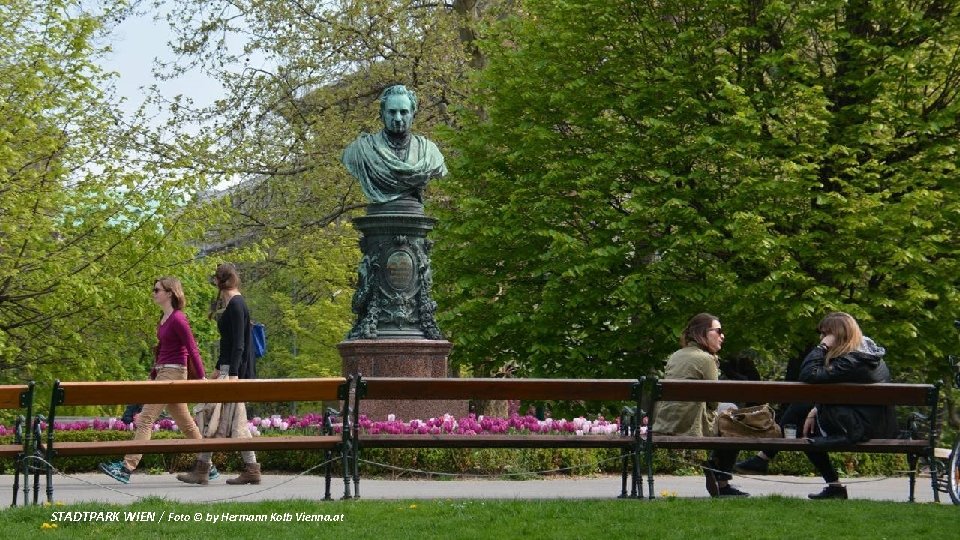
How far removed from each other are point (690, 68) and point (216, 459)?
10.5m

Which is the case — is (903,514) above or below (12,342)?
below

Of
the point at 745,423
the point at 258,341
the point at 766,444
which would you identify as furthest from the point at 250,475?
the point at 766,444

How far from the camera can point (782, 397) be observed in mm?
10516

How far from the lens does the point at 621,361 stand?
22031mm

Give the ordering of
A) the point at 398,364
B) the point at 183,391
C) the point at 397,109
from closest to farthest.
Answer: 1. the point at 183,391
2. the point at 398,364
3. the point at 397,109

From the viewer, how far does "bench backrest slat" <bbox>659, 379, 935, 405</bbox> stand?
1034 centimetres

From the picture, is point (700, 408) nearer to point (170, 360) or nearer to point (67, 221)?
point (170, 360)

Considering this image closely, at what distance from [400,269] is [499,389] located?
6.30 m

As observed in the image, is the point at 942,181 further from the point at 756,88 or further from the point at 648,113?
the point at 648,113

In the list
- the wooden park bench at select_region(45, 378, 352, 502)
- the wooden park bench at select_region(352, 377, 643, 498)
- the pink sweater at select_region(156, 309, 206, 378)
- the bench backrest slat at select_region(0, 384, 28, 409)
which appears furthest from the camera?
the pink sweater at select_region(156, 309, 206, 378)

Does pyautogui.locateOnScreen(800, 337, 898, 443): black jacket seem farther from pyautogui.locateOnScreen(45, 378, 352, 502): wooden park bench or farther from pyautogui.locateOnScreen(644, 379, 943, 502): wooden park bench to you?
pyautogui.locateOnScreen(45, 378, 352, 502): wooden park bench

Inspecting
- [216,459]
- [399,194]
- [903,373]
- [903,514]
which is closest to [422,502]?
[903,514]

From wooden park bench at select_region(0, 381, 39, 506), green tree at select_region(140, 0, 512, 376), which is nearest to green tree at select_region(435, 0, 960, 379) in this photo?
green tree at select_region(140, 0, 512, 376)

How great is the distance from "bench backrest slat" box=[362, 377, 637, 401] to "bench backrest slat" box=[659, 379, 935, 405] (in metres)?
0.42
